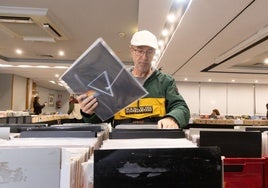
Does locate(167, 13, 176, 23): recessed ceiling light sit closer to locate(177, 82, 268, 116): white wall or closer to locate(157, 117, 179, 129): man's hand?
locate(157, 117, 179, 129): man's hand

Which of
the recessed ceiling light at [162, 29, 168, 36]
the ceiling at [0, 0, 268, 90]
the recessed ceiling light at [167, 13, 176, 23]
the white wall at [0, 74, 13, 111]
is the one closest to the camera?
the ceiling at [0, 0, 268, 90]

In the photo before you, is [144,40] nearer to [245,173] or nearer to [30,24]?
[245,173]

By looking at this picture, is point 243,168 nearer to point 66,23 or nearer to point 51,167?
point 51,167

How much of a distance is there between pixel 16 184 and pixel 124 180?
19 centimetres

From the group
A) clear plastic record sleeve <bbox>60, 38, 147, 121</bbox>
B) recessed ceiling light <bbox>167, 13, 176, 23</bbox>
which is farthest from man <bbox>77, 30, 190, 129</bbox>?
recessed ceiling light <bbox>167, 13, 176, 23</bbox>

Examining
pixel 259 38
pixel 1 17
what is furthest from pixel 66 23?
pixel 259 38

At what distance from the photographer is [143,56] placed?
1.28 meters

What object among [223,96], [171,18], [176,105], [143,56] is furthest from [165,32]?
[223,96]

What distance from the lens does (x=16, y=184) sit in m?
0.47

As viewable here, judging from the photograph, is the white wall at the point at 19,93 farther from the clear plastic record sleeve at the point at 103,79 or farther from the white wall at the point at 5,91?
the clear plastic record sleeve at the point at 103,79

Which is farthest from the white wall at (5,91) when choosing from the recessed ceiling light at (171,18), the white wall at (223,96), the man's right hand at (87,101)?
the man's right hand at (87,101)

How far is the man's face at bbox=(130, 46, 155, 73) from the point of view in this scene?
1257 mm

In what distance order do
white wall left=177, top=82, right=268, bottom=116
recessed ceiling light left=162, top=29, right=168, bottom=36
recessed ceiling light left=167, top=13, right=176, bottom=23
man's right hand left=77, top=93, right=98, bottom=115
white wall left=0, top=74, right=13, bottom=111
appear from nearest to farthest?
man's right hand left=77, top=93, right=98, bottom=115 → recessed ceiling light left=167, top=13, right=176, bottom=23 → recessed ceiling light left=162, top=29, right=168, bottom=36 → white wall left=0, top=74, right=13, bottom=111 → white wall left=177, top=82, right=268, bottom=116

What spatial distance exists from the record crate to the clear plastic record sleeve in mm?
358
